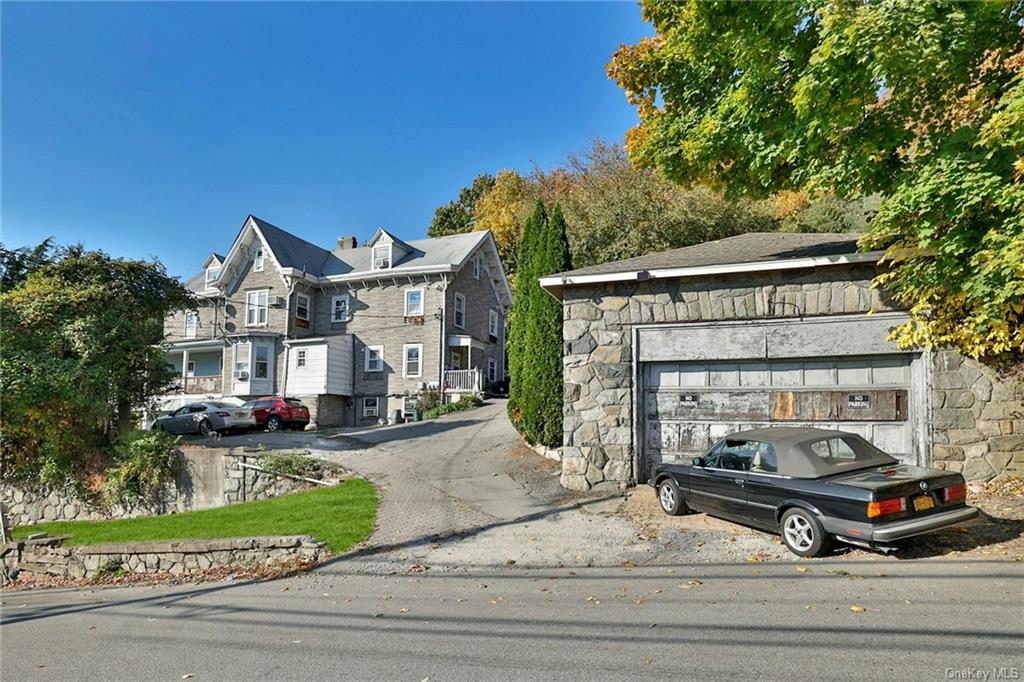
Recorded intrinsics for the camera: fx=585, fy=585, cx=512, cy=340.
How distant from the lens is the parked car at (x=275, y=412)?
2328 centimetres

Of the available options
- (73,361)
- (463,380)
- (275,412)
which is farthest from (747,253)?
(275,412)

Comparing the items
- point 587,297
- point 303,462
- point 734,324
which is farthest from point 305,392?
point 734,324

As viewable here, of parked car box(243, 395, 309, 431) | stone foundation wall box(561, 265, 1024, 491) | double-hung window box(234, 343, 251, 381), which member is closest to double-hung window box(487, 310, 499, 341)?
parked car box(243, 395, 309, 431)

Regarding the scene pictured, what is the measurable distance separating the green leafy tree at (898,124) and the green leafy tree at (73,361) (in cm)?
1558

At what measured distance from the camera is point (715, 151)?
29.3ft

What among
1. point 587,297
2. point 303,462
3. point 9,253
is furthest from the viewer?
point 9,253

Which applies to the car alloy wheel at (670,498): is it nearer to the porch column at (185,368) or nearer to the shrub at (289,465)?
the shrub at (289,465)

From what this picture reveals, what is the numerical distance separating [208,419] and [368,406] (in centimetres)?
929

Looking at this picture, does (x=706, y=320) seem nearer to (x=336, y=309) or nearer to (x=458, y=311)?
(x=458, y=311)

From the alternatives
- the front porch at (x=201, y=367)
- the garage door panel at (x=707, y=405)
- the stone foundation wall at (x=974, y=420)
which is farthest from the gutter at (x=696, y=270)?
the front porch at (x=201, y=367)

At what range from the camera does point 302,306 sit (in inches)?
1252

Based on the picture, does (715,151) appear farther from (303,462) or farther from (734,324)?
(303,462)

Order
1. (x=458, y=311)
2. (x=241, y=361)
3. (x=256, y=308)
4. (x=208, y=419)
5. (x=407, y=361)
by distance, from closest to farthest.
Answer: (x=208, y=419)
(x=407, y=361)
(x=241, y=361)
(x=458, y=311)
(x=256, y=308)

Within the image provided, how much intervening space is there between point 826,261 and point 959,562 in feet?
15.9
